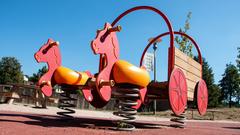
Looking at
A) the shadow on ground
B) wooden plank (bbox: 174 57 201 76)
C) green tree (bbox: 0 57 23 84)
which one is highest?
green tree (bbox: 0 57 23 84)

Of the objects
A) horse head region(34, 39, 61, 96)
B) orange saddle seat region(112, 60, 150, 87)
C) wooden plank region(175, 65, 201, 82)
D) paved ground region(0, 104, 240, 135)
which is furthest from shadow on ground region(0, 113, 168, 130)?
wooden plank region(175, 65, 201, 82)

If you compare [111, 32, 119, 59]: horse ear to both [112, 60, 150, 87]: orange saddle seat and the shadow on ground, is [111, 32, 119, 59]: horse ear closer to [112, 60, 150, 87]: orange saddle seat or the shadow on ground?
[112, 60, 150, 87]: orange saddle seat

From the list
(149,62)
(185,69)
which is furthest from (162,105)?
(185,69)

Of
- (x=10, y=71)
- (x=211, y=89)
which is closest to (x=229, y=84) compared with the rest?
(x=211, y=89)

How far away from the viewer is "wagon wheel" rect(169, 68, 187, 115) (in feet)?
28.7

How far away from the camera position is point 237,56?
36.9m

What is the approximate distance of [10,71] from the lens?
63.4m

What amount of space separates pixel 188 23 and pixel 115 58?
20.9 metres

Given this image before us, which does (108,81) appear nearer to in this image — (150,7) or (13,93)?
(150,7)

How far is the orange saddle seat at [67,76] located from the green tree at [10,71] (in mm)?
54775

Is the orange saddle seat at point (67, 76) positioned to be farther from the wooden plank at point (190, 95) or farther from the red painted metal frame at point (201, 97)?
the red painted metal frame at point (201, 97)

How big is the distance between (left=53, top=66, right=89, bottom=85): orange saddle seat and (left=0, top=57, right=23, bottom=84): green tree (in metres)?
54.8

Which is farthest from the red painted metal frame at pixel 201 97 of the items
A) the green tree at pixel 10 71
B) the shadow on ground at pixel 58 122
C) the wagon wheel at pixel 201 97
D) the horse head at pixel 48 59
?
the green tree at pixel 10 71

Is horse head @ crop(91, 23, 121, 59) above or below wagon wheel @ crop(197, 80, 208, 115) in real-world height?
above
